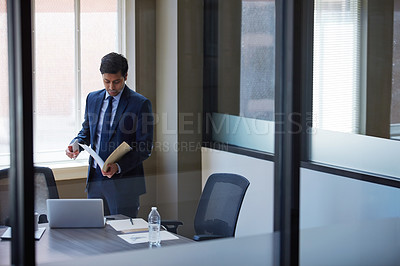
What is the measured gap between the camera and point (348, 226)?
2.76 m

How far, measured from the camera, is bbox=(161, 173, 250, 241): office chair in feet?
A: 11.8

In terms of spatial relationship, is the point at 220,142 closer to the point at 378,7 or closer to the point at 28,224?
the point at 378,7

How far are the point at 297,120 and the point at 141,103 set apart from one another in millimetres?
2012

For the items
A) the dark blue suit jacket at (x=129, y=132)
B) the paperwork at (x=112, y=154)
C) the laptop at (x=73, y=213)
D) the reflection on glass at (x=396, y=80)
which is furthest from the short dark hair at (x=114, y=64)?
the reflection on glass at (x=396, y=80)


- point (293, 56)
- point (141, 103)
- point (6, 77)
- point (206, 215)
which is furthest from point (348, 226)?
point (141, 103)

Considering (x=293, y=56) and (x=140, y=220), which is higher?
(x=293, y=56)

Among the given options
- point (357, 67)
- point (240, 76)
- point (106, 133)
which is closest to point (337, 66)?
point (357, 67)

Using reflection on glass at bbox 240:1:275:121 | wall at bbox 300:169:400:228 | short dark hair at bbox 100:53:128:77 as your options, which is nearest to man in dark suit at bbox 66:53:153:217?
short dark hair at bbox 100:53:128:77

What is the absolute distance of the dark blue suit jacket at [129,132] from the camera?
402cm

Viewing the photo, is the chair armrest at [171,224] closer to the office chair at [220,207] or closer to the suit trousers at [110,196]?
the office chair at [220,207]

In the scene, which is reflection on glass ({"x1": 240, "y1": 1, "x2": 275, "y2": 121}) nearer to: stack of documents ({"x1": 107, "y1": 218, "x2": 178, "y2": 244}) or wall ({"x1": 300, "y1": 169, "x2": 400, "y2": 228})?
wall ({"x1": 300, "y1": 169, "x2": 400, "y2": 228})

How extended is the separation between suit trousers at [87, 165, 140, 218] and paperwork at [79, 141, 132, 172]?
0.19 ft

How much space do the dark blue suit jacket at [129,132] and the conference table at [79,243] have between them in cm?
72

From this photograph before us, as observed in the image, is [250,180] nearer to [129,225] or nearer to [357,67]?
[129,225]
